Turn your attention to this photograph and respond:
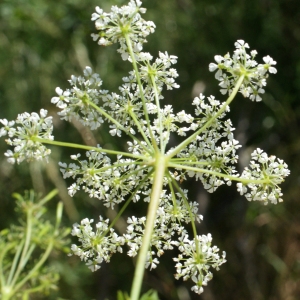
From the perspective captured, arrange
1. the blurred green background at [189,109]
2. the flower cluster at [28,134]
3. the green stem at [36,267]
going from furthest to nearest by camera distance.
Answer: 1. the blurred green background at [189,109]
2. the flower cluster at [28,134]
3. the green stem at [36,267]

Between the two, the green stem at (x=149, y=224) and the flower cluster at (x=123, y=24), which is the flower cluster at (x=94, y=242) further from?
the flower cluster at (x=123, y=24)

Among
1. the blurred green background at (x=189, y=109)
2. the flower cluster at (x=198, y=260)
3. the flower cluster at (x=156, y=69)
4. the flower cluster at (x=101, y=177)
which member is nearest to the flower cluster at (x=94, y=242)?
the flower cluster at (x=101, y=177)

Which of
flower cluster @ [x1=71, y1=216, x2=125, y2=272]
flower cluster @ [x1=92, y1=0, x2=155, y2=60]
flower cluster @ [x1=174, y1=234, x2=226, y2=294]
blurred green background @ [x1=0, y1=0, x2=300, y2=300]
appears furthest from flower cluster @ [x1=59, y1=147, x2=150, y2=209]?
blurred green background @ [x1=0, y1=0, x2=300, y2=300]

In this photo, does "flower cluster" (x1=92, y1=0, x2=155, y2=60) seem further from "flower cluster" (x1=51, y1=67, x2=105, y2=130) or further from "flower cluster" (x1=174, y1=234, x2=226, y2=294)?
"flower cluster" (x1=174, y1=234, x2=226, y2=294)

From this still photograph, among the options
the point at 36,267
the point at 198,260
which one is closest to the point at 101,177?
the point at 198,260

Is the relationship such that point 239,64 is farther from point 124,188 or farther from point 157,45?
point 157,45

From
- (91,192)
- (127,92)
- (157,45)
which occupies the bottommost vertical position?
(91,192)

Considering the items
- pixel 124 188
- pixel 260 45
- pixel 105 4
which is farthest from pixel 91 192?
pixel 260 45
